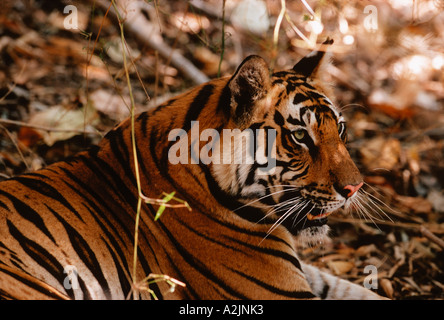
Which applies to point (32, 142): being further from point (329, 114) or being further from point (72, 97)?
point (329, 114)

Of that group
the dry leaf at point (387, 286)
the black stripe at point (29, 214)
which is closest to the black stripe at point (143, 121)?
the black stripe at point (29, 214)

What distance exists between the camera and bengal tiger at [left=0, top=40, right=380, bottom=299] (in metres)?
1.91

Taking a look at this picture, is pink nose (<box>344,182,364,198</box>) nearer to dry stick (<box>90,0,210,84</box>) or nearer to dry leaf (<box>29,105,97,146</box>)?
dry leaf (<box>29,105,97,146</box>)

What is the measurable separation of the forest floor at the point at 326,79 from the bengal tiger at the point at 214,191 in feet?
1.68

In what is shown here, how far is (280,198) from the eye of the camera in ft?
6.70

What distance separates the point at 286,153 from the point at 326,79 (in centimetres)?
58

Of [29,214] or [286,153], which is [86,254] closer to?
[29,214]

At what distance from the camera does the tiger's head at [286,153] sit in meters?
1.94

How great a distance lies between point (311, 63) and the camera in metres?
2.25

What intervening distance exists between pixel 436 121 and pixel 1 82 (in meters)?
3.44

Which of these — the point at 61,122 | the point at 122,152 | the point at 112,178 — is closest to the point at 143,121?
the point at 122,152

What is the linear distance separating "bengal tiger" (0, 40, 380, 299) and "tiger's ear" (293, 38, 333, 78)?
154mm

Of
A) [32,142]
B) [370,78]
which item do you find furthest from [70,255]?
[370,78]
